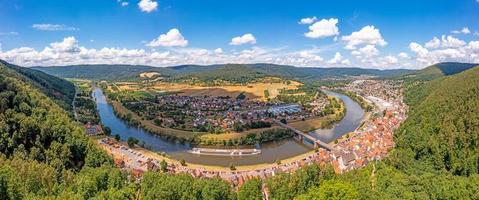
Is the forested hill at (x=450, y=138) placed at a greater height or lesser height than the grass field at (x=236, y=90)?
greater

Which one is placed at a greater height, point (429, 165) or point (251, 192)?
point (251, 192)

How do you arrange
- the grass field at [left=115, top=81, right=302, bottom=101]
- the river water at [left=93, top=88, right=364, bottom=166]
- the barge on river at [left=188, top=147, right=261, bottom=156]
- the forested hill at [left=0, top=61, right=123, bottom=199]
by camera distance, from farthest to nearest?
the grass field at [left=115, top=81, right=302, bottom=101]
the barge on river at [left=188, top=147, right=261, bottom=156]
the river water at [left=93, top=88, right=364, bottom=166]
the forested hill at [left=0, top=61, right=123, bottom=199]

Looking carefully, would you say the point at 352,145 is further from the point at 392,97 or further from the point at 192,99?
the point at 392,97

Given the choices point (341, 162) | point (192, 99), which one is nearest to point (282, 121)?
point (341, 162)

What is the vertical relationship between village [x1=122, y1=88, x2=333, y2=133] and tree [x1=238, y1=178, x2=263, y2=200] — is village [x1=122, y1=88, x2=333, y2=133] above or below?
below

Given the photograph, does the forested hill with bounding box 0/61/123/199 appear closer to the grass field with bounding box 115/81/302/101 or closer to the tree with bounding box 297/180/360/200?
the tree with bounding box 297/180/360/200

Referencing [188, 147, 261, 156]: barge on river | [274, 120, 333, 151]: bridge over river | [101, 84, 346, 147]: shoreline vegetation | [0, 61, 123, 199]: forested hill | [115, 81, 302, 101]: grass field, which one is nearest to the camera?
[0, 61, 123, 199]: forested hill

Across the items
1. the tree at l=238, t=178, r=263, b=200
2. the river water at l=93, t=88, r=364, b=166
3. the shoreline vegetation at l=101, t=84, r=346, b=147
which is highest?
the tree at l=238, t=178, r=263, b=200

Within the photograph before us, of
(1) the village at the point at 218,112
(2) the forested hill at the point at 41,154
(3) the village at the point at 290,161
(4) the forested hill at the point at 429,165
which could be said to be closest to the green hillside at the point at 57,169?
(2) the forested hill at the point at 41,154

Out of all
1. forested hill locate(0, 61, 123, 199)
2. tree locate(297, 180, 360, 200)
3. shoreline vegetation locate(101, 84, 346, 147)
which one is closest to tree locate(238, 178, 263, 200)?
tree locate(297, 180, 360, 200)

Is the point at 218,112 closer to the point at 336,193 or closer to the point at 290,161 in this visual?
the point at 290,161

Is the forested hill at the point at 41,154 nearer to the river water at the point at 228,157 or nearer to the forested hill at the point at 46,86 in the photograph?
the river water at the point at 228,157

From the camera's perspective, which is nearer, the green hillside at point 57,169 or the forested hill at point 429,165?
the green hillside at point 57,169

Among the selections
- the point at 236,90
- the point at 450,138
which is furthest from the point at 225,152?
the point at 236,90
